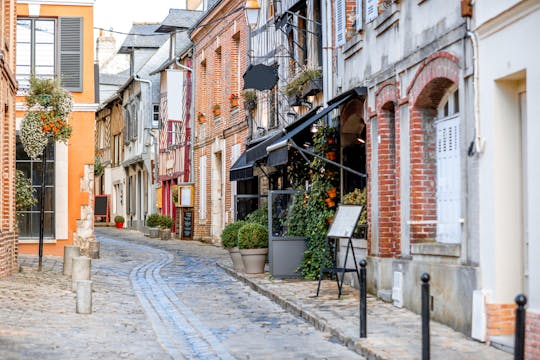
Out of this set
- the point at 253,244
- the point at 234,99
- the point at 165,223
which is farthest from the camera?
the point at 165,223

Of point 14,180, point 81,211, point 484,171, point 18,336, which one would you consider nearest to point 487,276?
point 484,171

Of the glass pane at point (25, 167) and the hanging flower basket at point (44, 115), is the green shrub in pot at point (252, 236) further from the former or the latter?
the glass pane at point (25, 167)

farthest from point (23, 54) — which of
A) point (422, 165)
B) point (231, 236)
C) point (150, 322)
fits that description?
point (422, 165)

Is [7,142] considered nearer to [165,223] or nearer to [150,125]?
[165,223]

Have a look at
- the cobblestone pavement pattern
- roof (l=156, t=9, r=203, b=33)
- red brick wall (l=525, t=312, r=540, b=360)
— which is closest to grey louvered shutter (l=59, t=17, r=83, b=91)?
the cobblestone pavement pattern

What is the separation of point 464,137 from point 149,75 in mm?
31974

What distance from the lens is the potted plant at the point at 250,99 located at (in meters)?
24.1

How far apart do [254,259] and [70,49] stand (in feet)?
25.4

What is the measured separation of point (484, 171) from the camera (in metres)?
9.38

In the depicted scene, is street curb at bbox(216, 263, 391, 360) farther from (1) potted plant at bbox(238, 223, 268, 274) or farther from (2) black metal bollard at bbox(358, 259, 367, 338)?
(1) potted plant at bbox(238, 223, 268, 274)

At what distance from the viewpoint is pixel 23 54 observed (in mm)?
22031

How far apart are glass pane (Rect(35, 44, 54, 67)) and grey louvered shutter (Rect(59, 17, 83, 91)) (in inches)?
9.0

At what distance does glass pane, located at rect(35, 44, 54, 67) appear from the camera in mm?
22297

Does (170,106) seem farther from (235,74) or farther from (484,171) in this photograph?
(484,171)
